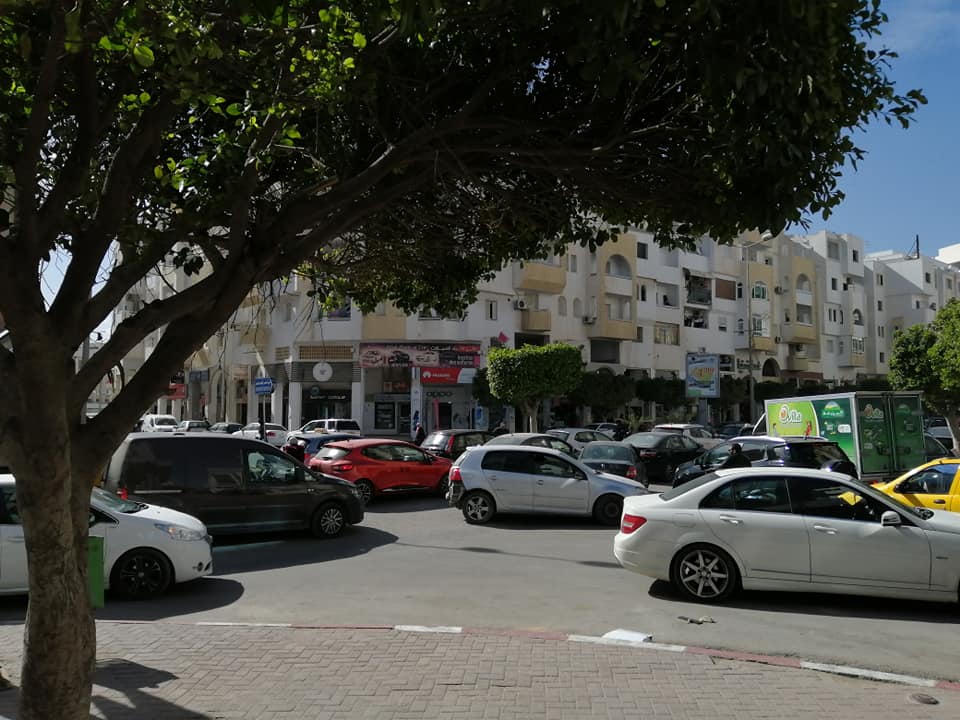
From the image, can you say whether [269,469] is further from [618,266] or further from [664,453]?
[618,266]

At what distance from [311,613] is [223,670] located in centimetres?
220

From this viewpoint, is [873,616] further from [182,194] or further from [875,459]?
[875,459]

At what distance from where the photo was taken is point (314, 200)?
17.5ft

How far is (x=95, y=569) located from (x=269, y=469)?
A: 7794mm

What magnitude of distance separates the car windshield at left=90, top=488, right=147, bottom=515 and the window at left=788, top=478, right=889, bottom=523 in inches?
286

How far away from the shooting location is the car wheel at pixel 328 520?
12.9m

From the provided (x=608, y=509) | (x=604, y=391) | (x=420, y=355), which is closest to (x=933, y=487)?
(x=608, y=509)

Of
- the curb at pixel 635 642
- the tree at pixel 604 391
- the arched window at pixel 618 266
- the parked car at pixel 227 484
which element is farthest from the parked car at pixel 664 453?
the arched window at pixel 618 266

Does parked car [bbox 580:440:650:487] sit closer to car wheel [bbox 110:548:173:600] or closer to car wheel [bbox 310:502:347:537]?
car wheel [bbox 310:502:347:537]

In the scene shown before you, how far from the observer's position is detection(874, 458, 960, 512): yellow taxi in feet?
36.0

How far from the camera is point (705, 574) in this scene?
330 inches

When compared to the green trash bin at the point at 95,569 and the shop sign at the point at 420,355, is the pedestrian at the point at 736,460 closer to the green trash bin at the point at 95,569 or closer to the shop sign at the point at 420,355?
the green trash bin at the point at 95,569

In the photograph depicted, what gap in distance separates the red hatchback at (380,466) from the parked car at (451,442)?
3687 mm

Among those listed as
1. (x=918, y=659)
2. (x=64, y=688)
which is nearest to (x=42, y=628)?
(x=64, y=688)
